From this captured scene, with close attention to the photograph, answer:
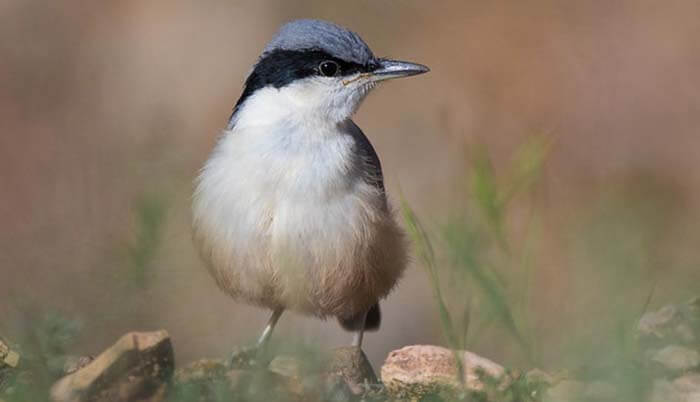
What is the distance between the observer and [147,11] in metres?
11.9

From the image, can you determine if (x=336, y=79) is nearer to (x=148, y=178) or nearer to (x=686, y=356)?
(x=148, y=178)

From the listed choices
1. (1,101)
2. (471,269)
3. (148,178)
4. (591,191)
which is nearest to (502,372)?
(471,269)

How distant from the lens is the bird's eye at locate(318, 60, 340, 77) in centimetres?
602

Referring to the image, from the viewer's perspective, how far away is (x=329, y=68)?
6031 mm

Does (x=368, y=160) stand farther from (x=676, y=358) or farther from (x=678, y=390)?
(x=678, y=390)

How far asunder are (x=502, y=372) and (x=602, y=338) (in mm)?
646

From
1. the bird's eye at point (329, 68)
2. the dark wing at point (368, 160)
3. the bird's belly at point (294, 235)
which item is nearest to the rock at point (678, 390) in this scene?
the bird's belly at point (294, 235)

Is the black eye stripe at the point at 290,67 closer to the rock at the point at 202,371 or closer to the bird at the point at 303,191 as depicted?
the bird at the point at 303,191

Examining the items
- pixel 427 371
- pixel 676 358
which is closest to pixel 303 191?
pixel 427 371

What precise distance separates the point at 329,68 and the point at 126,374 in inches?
87.5

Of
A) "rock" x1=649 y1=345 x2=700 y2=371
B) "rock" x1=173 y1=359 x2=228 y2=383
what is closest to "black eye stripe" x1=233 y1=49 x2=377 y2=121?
"rock" x1=173 y1=359 x2=228 y2=383

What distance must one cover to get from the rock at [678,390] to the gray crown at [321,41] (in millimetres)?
2382

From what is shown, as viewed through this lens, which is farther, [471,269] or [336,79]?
[336,79]

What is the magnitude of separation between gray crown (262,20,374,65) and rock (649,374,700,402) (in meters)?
2.38
